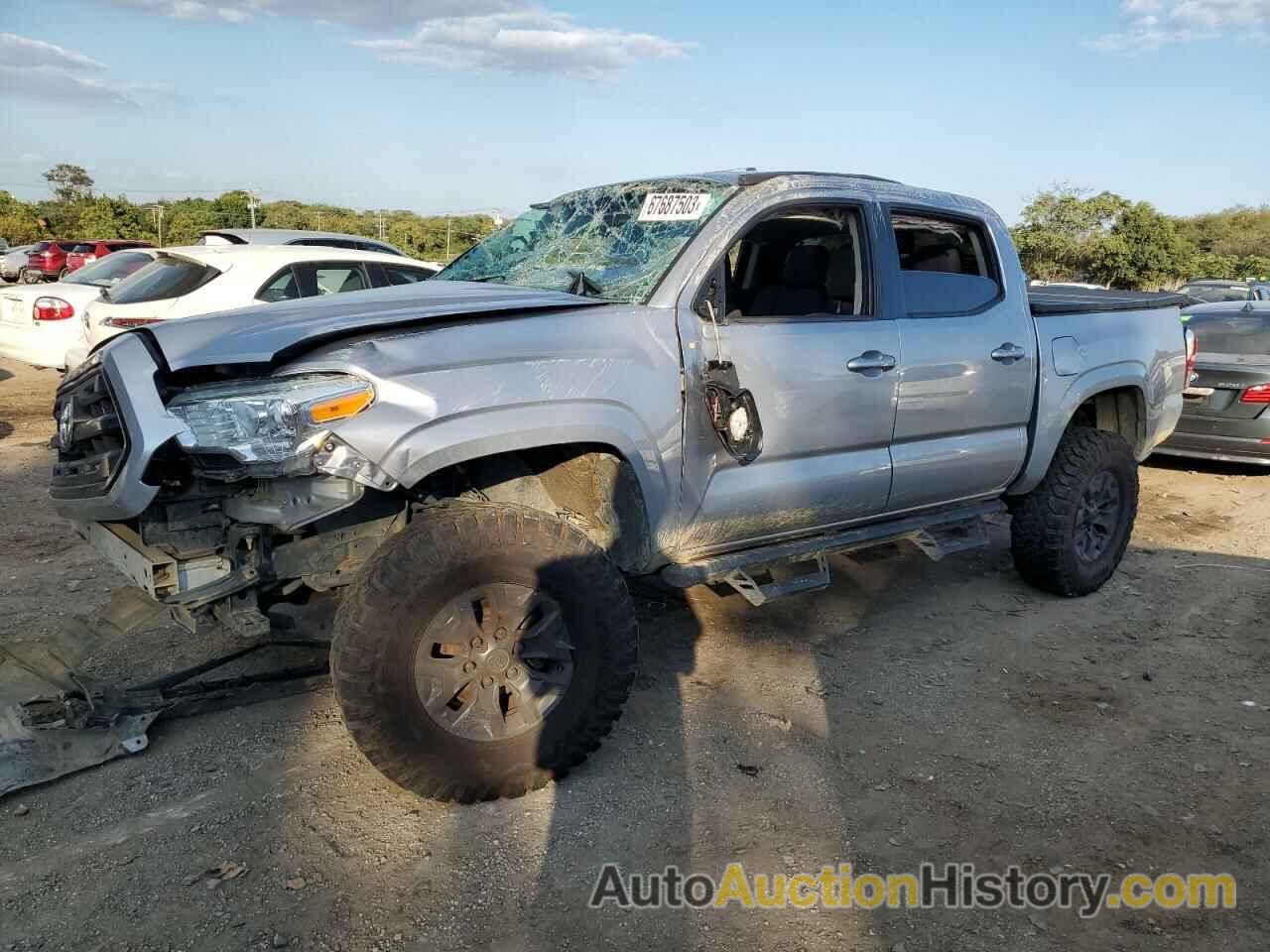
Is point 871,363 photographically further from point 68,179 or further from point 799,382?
point 68,179

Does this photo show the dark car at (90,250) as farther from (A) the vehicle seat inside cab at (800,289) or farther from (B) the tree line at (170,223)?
(A) the vehicle seat inside cab at (800,289)

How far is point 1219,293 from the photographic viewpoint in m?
17.8

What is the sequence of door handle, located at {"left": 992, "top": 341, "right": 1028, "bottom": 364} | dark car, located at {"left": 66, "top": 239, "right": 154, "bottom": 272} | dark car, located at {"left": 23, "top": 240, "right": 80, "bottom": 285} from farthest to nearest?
dark car, located at {"left": 23, "top": 240, "right": 80, "bottom": 285}, dark car, located at {"left": 66, "top": 239, "right": 154, "bottom": 272}, door handle, located at {"left": 992, "top": 341, "right": 1028, "bottom": 364}

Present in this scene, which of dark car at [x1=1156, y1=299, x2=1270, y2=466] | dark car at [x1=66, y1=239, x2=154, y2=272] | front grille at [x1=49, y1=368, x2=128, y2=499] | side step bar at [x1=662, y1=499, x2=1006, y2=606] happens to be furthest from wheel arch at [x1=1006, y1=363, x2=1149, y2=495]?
dark car at [x1=66, y1=239, x2=154, y2=272]

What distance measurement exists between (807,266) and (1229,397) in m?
5.47

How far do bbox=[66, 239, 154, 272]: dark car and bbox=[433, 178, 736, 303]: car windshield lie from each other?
23.2 metres

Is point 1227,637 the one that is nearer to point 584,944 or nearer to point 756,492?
point 756,492

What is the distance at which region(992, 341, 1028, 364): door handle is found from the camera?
4.46 metres

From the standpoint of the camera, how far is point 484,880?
276 cm

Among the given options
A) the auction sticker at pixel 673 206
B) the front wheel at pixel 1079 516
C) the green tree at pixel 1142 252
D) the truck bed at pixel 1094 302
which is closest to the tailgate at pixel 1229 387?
the truck bed at pixel 1094 302

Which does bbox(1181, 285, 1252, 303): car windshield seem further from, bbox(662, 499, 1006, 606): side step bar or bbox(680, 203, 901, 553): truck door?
bbox(680, 203, 901, 553): truck door

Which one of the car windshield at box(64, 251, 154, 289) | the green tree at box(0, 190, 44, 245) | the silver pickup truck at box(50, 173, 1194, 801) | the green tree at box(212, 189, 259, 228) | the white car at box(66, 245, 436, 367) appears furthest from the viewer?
the green tree at box(212, 189, 259, 228)

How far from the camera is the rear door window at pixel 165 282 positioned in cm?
751

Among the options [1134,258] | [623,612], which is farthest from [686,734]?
[1134,258]
